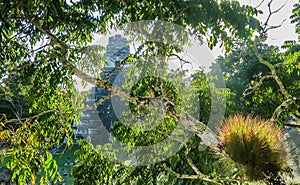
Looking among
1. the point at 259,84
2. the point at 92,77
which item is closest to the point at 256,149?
the point at 92,77

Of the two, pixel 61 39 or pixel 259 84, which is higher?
pixel 61 39

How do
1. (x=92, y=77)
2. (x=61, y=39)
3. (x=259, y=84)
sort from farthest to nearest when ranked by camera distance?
(x=259, y=84)
(x=61, y=39)
(x=92, y=77)

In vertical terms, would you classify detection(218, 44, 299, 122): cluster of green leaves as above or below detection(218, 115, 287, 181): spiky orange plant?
above

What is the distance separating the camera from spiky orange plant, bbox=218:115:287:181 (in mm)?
1236

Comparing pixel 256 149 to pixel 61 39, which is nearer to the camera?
pixel 256 149

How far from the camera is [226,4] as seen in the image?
5.56 ft

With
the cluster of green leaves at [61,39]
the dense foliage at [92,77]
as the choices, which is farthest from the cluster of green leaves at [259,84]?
the cluster of green leaves at [61,39]

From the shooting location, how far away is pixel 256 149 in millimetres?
1234

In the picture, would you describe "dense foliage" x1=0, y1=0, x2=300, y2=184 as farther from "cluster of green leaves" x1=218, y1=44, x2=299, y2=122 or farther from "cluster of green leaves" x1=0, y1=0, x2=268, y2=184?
"cluster of green leaves" x1=218, y1=44, x2=299, y2=122

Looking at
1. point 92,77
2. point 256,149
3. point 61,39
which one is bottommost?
point 256,149

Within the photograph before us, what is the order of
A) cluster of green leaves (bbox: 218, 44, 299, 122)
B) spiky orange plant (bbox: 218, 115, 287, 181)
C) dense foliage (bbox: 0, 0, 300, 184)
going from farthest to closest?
1. cluster of green leaves (bbox: 218, 44, 299, 122)
2. dense foliage (bbox: 0, 0, 300, 184)
3. spiky orange plant (bbox: 218, 115, 287, 181)

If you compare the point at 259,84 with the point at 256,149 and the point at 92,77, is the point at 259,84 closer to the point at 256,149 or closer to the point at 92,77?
the point at 256,149

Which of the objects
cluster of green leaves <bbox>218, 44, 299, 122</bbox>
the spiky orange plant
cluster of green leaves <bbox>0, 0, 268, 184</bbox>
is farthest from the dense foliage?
cluster of green leaves <bbox>218, 44, 299, 122</bbox>

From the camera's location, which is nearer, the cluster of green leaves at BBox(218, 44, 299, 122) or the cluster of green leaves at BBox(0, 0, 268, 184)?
the cluster of green leaves at BBox(0, 0, 268, 184)
